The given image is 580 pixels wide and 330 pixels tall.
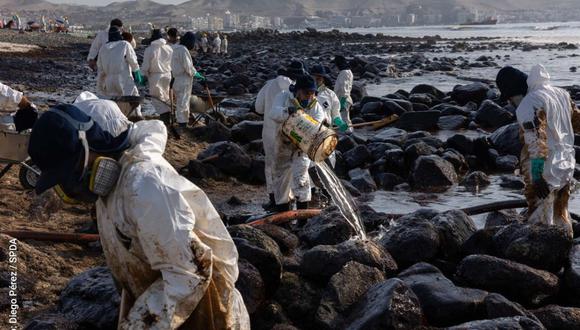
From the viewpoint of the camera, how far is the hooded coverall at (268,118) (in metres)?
7.90

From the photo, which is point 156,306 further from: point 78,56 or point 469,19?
point 469,19

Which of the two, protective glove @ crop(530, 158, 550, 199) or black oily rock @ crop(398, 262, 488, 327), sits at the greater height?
protective glove @ crop(530, 158, 550, 199)

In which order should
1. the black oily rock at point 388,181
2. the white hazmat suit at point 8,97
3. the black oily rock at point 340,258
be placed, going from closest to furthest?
the black oily rock at point 340,258
the white hazmat suit at point 8,97
the black oily rock at point 388,181

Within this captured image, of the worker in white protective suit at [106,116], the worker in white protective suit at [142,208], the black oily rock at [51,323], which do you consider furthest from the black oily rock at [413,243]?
the worker in white protective suit at [106,116]

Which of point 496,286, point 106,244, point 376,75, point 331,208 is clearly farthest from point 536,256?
point 376,75

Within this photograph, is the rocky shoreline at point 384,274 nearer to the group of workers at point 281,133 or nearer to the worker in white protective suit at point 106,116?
the group of workers at point 281,133

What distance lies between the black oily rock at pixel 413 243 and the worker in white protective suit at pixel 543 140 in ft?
3.42

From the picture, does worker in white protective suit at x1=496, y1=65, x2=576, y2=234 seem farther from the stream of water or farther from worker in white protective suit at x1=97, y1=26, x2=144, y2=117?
worker in white protective suit at x1=97, y1=26, x2=144, y2=117

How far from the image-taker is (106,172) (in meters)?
2.42

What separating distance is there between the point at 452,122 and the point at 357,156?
5.41m

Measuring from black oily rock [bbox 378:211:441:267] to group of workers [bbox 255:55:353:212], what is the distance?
153cm

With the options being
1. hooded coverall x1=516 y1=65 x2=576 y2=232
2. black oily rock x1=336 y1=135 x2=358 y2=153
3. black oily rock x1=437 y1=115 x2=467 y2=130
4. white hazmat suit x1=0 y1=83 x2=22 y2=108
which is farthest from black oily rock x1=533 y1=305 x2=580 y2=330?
black oily rock x1=437 y1=115 x2=467 y2=130

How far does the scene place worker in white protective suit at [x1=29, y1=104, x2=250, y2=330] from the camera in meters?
2.35

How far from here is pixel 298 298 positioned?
494 cm
